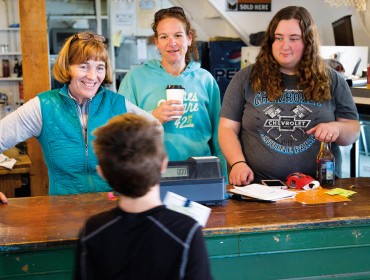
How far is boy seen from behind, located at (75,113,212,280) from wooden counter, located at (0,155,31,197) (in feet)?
7.81

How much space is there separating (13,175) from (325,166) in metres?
2.22

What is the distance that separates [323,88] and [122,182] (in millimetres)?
1480

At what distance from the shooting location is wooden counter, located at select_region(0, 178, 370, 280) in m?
1.74

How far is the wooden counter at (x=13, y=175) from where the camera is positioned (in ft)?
11.6

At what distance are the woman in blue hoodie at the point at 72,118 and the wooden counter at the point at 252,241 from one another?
0.27 meters

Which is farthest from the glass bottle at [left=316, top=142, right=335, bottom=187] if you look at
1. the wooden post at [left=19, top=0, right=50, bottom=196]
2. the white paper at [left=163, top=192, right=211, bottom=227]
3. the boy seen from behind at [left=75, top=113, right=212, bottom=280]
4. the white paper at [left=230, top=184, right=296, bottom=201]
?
the wooden post at [left=19, top=0, right=50, bottom=196]

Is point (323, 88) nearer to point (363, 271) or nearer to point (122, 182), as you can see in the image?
point (363, 271)

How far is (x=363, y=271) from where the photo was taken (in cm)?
199

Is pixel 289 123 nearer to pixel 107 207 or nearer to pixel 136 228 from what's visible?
pixel 107 207

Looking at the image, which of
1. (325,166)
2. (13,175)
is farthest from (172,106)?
(13,175)

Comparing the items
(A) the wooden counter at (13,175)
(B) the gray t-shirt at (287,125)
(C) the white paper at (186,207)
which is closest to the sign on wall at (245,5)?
(A) the wooden counter at (13,175)

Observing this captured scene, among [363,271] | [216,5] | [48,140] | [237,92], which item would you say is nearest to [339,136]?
[237,92]

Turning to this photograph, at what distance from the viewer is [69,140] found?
2.29 metres

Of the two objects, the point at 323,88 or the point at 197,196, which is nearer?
the point at 197,196
